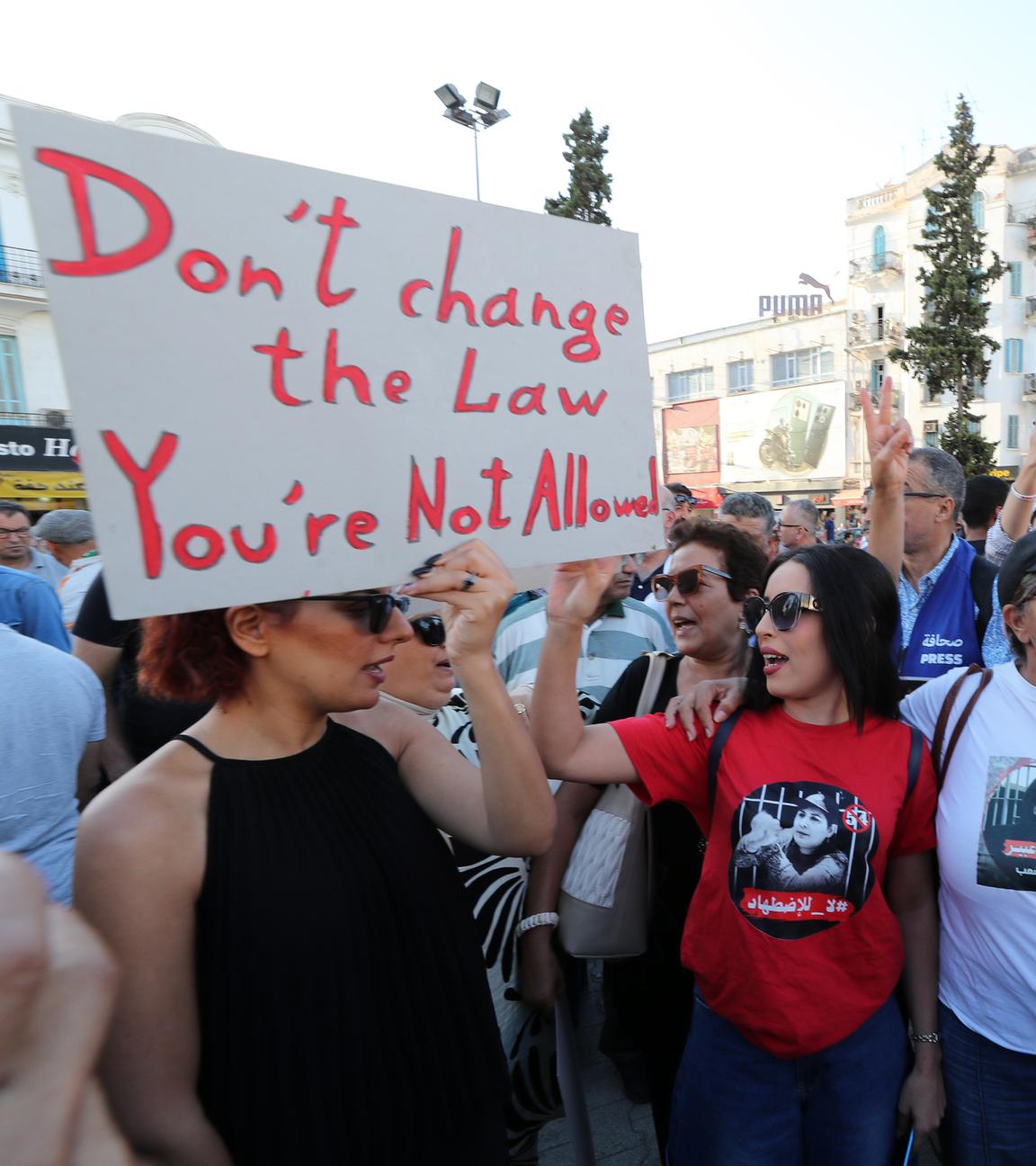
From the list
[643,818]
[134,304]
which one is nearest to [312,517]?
[134,304]

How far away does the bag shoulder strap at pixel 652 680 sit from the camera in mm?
2131

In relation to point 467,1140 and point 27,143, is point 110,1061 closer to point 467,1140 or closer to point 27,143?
point 467,1140

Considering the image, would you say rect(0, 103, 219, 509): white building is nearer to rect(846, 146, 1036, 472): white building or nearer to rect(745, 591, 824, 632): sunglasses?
rect(745, 591, 824, 632): sunglasses

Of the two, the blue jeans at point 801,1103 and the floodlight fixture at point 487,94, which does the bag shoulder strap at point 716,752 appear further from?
the floodlight fixture at point 487,94

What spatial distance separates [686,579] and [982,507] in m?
3.90

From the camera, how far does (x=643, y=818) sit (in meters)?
1.99

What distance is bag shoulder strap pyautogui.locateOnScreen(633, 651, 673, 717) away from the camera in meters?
2.13

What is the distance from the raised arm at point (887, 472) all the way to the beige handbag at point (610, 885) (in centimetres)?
108

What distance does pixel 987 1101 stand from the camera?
1580 mm

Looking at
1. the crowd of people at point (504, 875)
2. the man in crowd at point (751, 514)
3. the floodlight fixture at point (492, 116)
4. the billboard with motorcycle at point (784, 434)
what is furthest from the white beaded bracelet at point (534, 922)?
the billboard with motorcycle at point (784, 434)

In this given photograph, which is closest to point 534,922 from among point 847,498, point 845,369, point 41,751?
point 41,751

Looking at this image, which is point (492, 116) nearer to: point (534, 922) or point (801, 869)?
point (534, 922)

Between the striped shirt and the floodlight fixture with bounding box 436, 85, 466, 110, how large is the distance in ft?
31.3

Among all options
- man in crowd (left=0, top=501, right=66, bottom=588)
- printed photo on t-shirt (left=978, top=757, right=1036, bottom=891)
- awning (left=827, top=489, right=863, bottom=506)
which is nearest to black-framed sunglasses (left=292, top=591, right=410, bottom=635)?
printed photo on t-shirt (left=978, top=757, right=1036, bottom=891)
